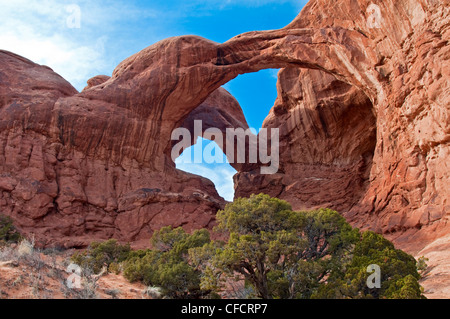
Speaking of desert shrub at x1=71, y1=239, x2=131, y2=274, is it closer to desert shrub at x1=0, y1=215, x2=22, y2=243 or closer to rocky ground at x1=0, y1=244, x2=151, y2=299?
desert shrub at x1=0, y1=215, x2=22, y2=243

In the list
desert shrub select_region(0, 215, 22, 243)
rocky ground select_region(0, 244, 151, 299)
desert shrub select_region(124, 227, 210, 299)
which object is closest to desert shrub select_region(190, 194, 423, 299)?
desert shrub select_region(124, 227, 210, 299)

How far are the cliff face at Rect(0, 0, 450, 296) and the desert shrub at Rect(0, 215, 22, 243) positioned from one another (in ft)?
5.21

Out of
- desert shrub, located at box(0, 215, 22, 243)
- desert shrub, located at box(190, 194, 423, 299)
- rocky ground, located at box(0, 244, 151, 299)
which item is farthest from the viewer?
desert shrub, located at box(0, 215, 22, 243)

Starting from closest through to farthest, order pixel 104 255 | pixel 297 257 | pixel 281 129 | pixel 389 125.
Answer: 1. pixel 297 257
2. pixel 104 255
3. pixel 389 125
4. pixel 281 129

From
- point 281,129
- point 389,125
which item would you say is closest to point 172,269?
point 389,125

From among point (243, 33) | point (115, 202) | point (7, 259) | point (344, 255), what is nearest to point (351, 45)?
point (243, 33)

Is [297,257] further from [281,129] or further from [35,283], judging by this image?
[281,129]

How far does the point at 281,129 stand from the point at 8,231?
21.8 m

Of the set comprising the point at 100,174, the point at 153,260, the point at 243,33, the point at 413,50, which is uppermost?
the point at 243,33

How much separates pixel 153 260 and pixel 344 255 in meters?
6.85

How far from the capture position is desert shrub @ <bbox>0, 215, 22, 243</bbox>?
1899cm

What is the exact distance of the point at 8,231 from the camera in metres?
19.6

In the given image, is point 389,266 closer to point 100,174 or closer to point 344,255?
point 344,255

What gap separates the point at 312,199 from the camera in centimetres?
2864
